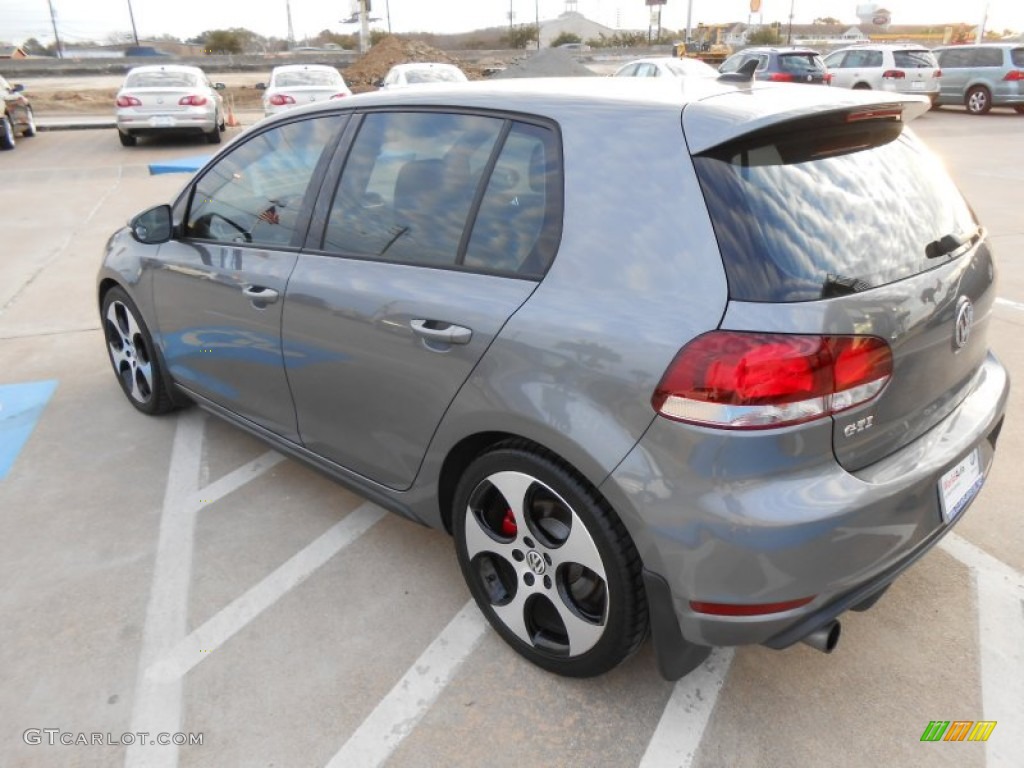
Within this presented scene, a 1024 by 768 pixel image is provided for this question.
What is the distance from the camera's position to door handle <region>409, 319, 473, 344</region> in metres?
2.29

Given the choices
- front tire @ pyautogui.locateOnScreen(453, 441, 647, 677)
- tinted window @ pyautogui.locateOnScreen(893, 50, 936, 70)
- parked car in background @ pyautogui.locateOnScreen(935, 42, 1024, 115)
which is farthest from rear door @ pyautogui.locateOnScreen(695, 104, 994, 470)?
parked car in background @ pyautogui.locateOnScreen(935, 42, 1024, 115)

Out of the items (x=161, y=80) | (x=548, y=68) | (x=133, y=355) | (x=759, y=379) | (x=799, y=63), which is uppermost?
(x=161, y=80)

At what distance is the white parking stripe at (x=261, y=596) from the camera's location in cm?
255

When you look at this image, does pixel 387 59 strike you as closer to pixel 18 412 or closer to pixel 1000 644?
pixel 18 412

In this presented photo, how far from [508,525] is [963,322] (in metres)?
1.44

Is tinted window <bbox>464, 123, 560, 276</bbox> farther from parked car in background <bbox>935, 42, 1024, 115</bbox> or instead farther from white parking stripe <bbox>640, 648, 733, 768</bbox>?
parked car in background <bbox>935, 42, 1024, 115</bbox>

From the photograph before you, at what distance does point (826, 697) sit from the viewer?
2.32 meters

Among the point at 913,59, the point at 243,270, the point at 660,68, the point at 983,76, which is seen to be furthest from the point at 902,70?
the point at 243,270

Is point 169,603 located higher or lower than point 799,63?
lower

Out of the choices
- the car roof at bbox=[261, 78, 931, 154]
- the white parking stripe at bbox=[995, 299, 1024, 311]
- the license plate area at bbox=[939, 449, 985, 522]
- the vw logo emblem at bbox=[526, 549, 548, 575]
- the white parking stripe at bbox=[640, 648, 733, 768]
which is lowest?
the white parking stripe at bbox=[995, 299, 1024, 311]

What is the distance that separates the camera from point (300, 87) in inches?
644

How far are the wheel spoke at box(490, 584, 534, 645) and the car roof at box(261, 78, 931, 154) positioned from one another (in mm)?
1387

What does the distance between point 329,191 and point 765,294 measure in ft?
5.62

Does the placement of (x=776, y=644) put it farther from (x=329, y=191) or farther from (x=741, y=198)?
(x=329, y=191)
